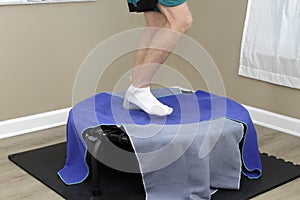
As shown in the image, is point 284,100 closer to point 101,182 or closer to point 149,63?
point 149,63

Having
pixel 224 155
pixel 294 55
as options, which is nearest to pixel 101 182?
pixel 224 155

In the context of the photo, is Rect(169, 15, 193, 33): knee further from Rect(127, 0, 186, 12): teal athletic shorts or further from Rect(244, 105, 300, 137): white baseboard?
Rect(244, 105, 300, 137): white baseboard

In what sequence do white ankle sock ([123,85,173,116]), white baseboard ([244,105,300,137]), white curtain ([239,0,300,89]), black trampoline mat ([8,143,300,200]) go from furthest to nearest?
white baseboard ([244,105,300,137])
white curtain ([239,0,300,89])
white ankle sock ([123,85,173,116])
black trampoline mat ([8,143,300,200])

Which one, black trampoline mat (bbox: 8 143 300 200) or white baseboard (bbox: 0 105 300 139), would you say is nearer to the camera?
black trampoline mat (bbox: 8 143 300 200)

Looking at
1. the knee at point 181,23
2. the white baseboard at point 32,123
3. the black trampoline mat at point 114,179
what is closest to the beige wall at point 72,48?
the white baseboard at point 32,123

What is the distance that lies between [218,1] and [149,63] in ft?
4.30

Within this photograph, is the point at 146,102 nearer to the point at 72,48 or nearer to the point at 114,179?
the point at 114,179

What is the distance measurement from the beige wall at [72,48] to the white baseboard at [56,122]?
0.04 m

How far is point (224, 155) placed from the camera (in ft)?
7.58

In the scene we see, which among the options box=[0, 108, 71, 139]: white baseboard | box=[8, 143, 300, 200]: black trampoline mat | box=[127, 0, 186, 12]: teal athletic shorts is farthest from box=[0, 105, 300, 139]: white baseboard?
box=[127, 0, 186, 12]: teal athletic shorts

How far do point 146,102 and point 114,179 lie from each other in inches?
16.8

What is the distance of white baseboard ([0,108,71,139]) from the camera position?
3141mm

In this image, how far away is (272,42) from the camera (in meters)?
3.20

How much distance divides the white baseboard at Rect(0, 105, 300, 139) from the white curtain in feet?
0.81
